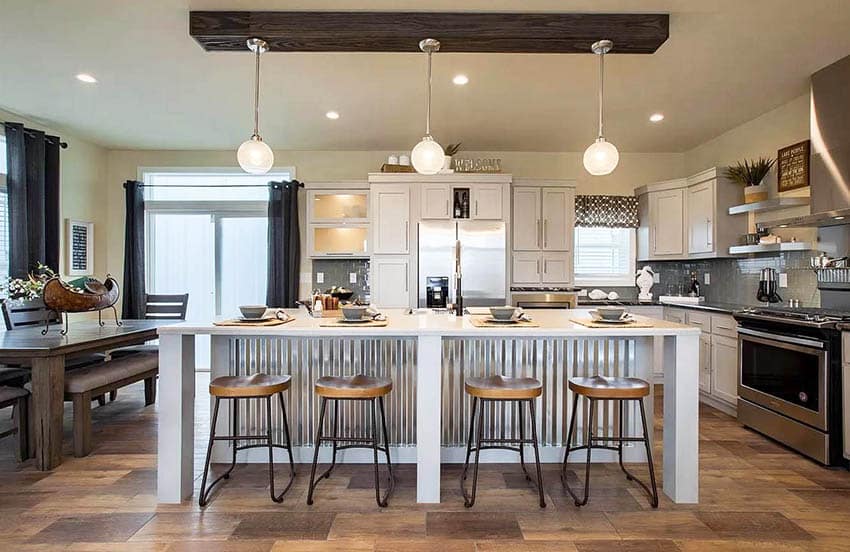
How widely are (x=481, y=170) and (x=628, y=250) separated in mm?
2117

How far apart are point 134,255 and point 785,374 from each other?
6305 mm

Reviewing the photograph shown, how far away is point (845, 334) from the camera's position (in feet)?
9.36

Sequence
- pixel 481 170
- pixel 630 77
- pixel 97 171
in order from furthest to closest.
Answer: pixel 97 171 → pixel 481 170 → pixel 630 77

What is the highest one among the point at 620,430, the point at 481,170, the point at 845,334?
the point at 481,170

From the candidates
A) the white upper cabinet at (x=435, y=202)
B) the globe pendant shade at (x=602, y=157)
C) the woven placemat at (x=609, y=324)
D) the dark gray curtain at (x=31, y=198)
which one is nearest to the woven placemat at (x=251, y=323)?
the woven placemat at (x=609, y=324)

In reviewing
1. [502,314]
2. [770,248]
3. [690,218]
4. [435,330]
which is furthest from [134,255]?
[770,248]

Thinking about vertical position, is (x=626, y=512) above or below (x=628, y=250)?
below

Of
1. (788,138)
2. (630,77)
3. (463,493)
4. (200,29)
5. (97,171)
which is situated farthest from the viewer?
(97,171)

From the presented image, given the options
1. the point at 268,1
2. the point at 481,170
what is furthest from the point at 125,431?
the point at 481,170

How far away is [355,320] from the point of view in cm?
255

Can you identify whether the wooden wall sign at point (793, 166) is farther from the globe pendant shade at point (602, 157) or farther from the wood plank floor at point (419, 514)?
the wood plank floor at point (419, 514)

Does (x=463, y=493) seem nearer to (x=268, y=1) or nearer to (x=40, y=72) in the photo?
(x=268, y=1)

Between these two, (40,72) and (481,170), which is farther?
(481,170)

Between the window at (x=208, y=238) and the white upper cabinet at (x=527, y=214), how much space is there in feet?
8.87
